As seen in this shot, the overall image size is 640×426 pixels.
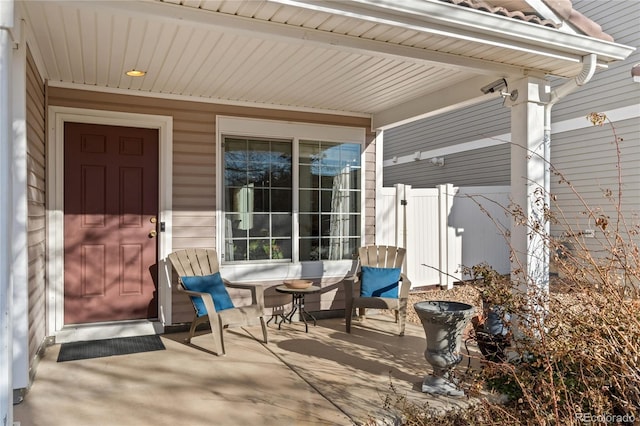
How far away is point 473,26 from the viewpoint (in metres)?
2.83

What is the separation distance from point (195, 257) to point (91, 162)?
51.3 inches

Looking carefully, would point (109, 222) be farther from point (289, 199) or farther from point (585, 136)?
point (585, 136)

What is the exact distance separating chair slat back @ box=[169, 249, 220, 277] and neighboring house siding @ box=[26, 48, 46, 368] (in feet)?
3.54

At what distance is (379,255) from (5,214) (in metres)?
3.73

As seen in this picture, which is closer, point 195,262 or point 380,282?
point 195,262

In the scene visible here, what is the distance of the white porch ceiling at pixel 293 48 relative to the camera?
100 inches

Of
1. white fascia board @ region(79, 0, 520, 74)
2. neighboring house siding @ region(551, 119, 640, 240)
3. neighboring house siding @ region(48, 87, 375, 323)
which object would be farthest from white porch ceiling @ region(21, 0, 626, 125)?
neighboring house siding @ region(551, 119, 640, 240)

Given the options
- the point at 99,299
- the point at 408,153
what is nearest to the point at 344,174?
the point at 99,299

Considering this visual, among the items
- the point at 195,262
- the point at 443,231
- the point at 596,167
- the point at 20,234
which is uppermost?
the point at 596,167

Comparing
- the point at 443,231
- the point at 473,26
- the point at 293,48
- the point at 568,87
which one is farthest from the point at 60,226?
the point at 443,231

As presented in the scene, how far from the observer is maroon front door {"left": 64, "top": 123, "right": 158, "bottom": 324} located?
4262 mm

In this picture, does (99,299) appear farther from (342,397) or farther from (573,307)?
(573,307)

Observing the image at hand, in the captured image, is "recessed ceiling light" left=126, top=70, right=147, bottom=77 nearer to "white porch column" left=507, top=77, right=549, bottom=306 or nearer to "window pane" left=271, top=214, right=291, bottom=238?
"window pane" left=271, top=214, right=291, bottom=238

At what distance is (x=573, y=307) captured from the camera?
2600 mm
